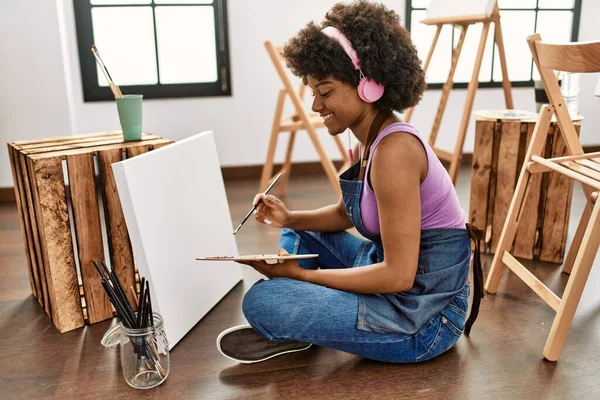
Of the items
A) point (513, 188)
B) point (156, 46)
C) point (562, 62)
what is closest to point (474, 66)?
point (513, 188)

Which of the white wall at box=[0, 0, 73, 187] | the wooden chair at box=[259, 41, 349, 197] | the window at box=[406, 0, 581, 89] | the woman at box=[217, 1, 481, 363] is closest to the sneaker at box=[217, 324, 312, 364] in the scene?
the woman at box=[217, 1, 481, 363]

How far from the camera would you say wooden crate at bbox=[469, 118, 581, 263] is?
86.1 inches

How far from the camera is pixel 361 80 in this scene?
140 cm

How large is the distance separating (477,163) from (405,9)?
5.59 feet

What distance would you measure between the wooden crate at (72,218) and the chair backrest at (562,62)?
1.20 meters

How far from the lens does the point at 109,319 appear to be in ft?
6.07

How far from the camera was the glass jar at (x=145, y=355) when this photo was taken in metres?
1.44

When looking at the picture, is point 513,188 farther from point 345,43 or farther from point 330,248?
point 345,43

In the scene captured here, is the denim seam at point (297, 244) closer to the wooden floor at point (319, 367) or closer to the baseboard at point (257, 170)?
the wooden floor at point (319, 367)

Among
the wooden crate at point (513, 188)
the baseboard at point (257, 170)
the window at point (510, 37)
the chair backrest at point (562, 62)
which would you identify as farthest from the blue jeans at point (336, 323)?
the window at point (510, 37)

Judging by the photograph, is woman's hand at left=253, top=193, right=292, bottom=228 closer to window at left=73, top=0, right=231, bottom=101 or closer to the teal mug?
the teal mug

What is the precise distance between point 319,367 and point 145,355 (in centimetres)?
47

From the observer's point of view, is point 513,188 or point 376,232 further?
point 513,188

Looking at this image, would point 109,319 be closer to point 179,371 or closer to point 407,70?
point 179,371
